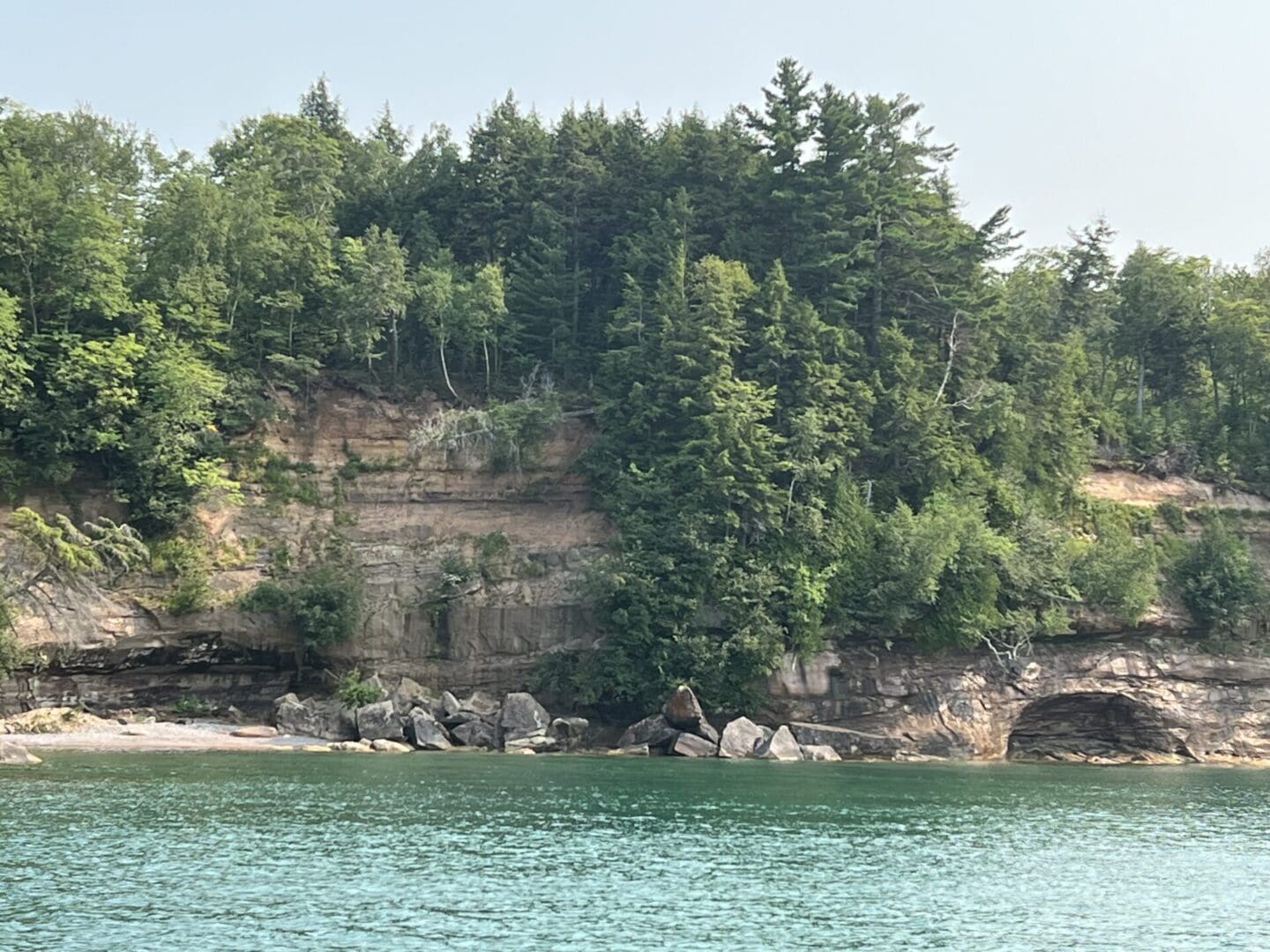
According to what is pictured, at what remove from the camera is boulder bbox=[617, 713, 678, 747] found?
49031 millimetres

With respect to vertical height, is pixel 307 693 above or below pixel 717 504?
below

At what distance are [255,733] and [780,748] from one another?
1958 cm

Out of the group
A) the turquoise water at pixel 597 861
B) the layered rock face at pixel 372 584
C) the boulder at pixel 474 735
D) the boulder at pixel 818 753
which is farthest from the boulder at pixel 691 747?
the turquoise water at pixel 597 861

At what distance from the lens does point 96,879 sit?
21547 millimetres

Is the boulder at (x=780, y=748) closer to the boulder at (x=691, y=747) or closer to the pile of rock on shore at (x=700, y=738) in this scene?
the pile of rock on shore at (x=700, y=738)

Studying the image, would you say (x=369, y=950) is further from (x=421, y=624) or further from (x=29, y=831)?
(x=421, y=624)

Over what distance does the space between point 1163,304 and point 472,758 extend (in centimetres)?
4406

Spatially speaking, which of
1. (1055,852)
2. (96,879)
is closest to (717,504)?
(1055,852)

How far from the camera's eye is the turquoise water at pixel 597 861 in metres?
19.5

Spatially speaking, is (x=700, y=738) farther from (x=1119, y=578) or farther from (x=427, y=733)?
(x=1119, y=578)

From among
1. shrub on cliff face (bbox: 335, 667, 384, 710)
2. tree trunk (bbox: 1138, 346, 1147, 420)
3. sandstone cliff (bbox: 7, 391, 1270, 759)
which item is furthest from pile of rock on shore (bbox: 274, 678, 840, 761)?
tree trunk (bbox: 1138, 346, 1147, 420)

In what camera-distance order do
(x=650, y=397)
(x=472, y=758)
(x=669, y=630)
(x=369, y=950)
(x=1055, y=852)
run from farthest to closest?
(x=650, y=397)
(x=669, y=630)
(x=472, y=758)
(x=1055, y=852)
(x=369, y=950)

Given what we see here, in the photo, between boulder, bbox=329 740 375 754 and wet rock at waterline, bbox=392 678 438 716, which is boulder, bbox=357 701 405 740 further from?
wet rock at waterline, bbox=392 678 438 716

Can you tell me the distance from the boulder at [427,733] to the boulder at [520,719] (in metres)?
2.21
